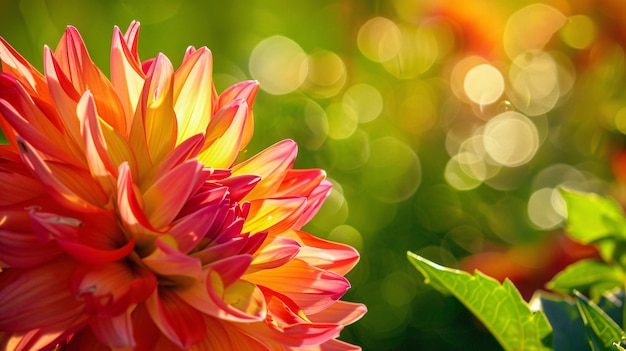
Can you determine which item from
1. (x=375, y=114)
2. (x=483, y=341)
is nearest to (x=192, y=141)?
(x=483, y=341)

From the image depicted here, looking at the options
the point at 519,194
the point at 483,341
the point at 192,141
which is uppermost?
the point at 192,141

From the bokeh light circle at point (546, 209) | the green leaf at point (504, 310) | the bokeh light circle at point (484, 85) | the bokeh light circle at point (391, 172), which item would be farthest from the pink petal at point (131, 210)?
the bokeh light circle at point (484, 85)

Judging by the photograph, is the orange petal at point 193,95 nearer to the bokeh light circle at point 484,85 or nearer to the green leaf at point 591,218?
the green leaf at point 591,218

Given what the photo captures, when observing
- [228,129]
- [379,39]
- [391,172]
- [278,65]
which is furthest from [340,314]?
[379,39]

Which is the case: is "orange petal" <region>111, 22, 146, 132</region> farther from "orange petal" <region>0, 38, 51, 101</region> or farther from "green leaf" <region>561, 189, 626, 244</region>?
"green leaf" <region>561, 189, 626, 244</region>

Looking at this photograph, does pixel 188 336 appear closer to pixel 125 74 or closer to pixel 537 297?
pixel 125 74

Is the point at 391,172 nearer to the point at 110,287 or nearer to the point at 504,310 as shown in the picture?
the point at 504,310

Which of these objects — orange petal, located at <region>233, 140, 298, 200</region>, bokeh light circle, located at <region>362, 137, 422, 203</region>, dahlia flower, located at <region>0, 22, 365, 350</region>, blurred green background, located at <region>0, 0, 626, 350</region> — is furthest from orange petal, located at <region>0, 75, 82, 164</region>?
bokeh light circle, located at <region>362, 137, 422, 203</region>
